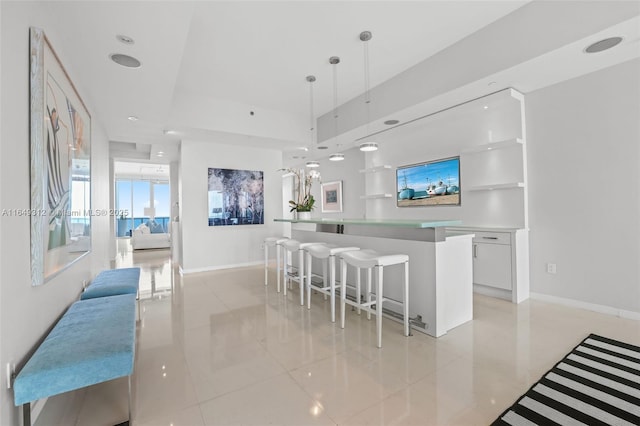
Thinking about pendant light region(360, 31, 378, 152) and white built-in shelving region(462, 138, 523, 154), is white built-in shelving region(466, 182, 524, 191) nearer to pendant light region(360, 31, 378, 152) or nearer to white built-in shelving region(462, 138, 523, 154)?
white built-in shelving region(462, 138, 523, 154)

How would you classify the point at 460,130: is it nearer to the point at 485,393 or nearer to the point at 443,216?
the point at 443,216

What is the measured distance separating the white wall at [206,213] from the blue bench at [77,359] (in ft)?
12.9

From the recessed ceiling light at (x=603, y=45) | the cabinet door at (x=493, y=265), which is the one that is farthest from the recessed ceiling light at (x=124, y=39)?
the cabinet door at (x=493, y=265)

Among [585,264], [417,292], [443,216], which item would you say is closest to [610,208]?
[585,264]

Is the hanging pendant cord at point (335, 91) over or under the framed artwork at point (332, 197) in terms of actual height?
over

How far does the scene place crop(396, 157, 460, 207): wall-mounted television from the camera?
184 inches

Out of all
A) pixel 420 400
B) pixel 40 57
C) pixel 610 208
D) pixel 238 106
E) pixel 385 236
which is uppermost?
pixel 238 106

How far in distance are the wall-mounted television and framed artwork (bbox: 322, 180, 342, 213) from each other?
2.10m

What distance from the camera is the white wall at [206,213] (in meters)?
5.75

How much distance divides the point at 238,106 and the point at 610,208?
556 centimetres

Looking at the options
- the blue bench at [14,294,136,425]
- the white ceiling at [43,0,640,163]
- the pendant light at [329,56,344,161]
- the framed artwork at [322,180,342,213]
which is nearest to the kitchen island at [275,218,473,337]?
the pendant light at [329,56,344,161]

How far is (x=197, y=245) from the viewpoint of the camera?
19.1ft

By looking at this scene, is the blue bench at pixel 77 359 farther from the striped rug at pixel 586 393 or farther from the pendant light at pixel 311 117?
the pendant light at pixel 311 117

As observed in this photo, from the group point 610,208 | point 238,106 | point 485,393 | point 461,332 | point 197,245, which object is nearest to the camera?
point 485,393
